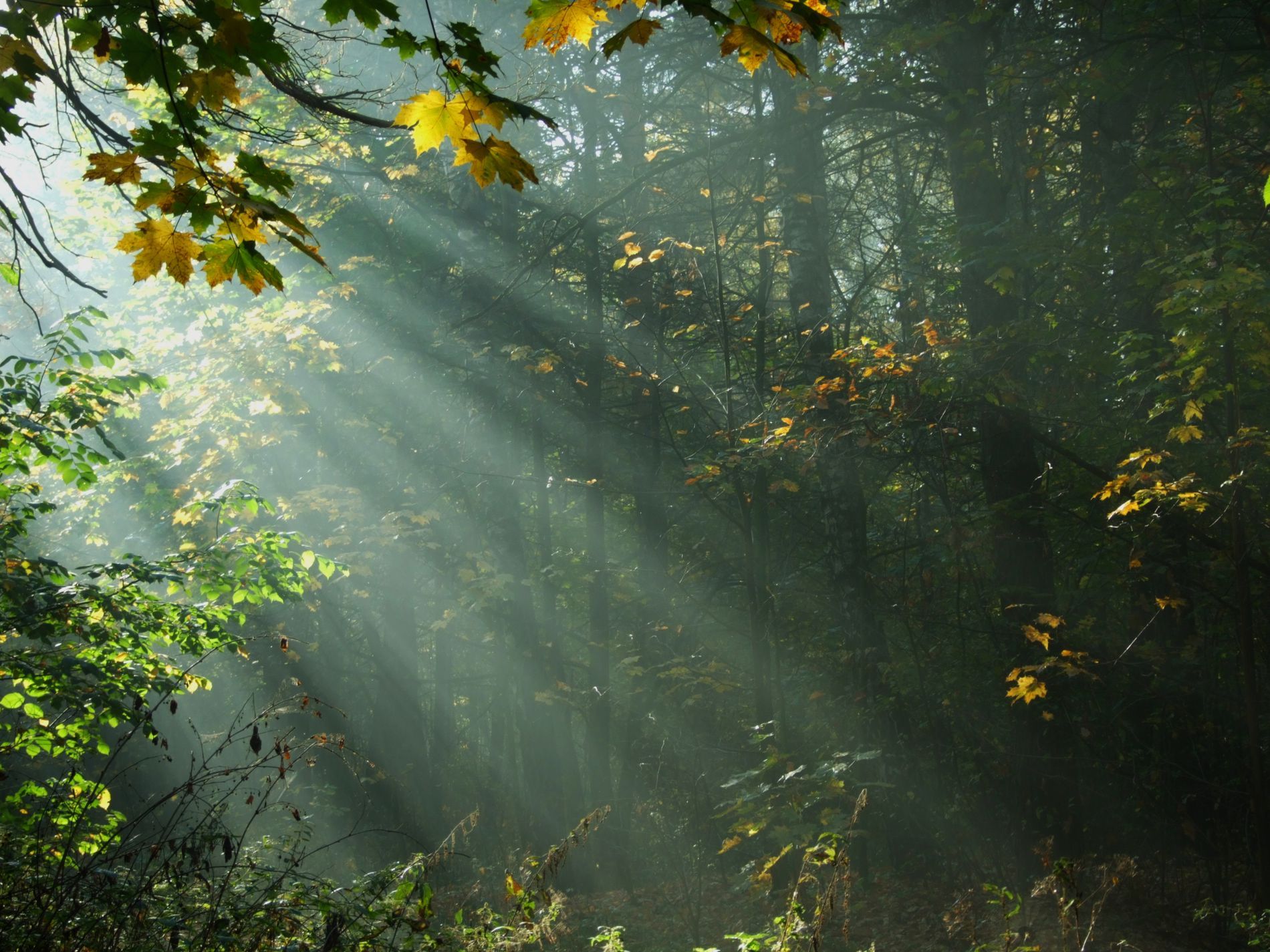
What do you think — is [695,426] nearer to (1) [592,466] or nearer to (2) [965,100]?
(1) [592,466]

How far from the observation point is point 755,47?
2258 mm

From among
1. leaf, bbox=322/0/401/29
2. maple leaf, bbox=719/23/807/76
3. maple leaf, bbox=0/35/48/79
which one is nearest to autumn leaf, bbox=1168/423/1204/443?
maple leaf, bbox=719/23/807/76

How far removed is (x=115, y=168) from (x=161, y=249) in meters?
0.30

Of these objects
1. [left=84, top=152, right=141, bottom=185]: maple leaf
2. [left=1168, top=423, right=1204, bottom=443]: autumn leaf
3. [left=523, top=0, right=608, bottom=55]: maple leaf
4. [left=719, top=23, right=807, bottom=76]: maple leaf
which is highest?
[left=84, top=152, right=141, bottom=185]: maple leaf

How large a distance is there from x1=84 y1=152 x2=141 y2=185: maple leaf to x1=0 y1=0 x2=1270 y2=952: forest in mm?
20

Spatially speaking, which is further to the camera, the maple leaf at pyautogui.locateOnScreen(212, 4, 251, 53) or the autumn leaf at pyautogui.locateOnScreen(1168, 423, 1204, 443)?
the autumn leaf at pyautogui.locateOnScreen(1168, 423, 1204, 443)

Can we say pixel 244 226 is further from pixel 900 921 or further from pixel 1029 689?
pixel 900 921

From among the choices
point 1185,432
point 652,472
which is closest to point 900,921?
point 1185,432

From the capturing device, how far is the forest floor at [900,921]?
7273 millimetres

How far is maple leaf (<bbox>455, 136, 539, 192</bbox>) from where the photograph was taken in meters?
2.51

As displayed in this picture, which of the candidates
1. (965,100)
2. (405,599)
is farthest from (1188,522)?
(405,599)

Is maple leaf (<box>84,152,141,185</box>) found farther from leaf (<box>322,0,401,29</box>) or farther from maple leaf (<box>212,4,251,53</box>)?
leaf (<box>322,0,401,29</box>)

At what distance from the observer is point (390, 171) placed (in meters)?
10.5

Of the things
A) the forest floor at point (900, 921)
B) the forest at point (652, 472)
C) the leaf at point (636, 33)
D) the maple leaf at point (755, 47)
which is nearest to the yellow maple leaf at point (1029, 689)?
the forest at point (652, 472)
